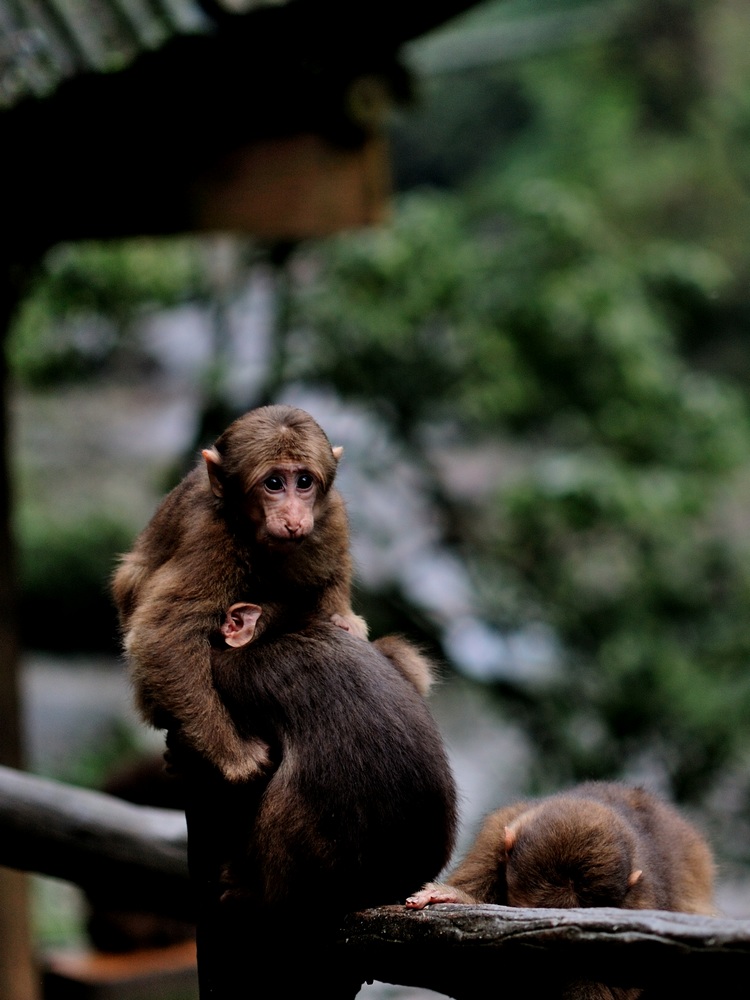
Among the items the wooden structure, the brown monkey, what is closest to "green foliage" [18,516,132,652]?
the wooden structure

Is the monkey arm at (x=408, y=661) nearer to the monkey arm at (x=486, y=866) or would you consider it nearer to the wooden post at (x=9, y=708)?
the monkey arm at (x=486, y=866)

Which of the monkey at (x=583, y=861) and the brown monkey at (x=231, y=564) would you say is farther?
the monkey at (x=583, y=861)

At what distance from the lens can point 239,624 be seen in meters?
3.03

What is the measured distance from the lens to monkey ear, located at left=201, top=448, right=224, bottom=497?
121 inches

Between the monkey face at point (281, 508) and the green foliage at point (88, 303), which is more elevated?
the green foliage at point (88, 303)

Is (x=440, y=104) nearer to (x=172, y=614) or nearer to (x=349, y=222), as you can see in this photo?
(x=349, y=222)

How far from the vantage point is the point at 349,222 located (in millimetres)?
5410

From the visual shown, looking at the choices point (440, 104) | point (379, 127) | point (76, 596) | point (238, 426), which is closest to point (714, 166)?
point (440, 104)

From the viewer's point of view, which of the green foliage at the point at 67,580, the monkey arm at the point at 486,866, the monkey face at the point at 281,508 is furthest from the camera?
the green foliage at the point at 67,580

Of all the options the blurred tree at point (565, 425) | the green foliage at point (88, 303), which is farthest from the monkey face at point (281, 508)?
the green foliage at point (88, 303)

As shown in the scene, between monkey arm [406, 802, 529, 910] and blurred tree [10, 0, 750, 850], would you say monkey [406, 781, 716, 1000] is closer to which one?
monkey arm [406, 802, 529, 910]

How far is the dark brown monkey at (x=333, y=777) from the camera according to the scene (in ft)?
9.33

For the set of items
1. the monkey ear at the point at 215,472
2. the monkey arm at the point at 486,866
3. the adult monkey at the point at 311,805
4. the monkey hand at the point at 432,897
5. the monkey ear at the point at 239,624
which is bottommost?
the monkey arm at the point at 486,866

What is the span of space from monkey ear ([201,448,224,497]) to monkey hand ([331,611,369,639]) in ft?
1.38
